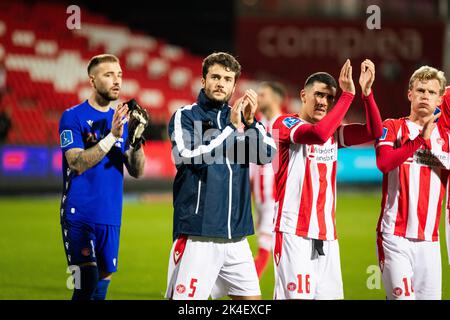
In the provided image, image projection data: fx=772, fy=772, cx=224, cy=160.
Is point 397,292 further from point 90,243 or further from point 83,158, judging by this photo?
point 83,158

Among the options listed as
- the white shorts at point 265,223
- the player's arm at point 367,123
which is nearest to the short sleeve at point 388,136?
the player's arm at point 367,123

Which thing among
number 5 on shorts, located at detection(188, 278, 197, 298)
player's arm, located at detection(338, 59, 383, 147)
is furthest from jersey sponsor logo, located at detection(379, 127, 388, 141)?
number 5 on shorts, located at detection(188, 278, 197, 298)

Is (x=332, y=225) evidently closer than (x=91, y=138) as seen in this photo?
Yes

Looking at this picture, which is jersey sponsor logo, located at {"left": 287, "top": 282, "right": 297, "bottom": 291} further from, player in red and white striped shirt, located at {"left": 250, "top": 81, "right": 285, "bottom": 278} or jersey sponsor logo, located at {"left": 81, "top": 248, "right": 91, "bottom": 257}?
player in red and white striped shirt, located at {"left": 250, "top": 81, "right": 285, "bottom": 278}

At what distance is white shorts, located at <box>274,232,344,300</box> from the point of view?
5.07m

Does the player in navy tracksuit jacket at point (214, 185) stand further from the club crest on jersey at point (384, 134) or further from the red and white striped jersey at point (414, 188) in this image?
the red and white striped jersey at point (414, 188)

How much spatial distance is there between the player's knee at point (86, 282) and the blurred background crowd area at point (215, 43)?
1576 cm

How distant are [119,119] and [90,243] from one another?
38.9 inches

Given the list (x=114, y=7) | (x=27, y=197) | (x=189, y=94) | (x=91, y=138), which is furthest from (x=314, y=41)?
(x=91, y=138)

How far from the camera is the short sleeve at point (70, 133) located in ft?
18.5

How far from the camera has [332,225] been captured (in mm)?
5219

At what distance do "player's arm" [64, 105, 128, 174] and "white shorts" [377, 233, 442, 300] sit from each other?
6.59ft

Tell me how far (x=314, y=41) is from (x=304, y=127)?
2218 centimetres
